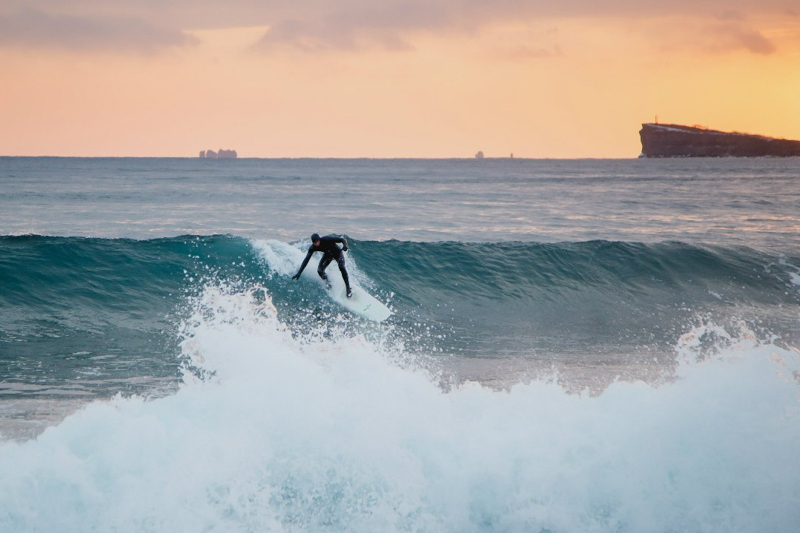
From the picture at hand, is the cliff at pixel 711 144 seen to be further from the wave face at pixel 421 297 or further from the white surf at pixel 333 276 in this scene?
the white surf at pixel 333 276

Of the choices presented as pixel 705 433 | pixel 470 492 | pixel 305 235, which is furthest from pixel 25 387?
pixel 305 235

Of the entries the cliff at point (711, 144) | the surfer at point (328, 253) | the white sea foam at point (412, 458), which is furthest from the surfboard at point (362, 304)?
the cliff at point (711, 144)

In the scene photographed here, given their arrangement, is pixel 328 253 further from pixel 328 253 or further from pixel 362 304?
pixel 362 304

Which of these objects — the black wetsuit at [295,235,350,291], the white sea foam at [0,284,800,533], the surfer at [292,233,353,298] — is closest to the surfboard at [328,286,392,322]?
the surfer at [292,233,353,298]

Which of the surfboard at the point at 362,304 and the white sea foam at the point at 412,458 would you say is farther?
the surfboard at the point at 362,304

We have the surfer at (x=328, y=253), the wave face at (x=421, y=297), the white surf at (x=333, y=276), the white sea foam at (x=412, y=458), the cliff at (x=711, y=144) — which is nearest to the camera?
the white sea foam at (x=412, y=458)

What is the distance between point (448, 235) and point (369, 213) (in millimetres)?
9105

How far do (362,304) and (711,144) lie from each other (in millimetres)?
186499

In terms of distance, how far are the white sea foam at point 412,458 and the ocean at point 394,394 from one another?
2 centimetres

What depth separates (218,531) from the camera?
511cm

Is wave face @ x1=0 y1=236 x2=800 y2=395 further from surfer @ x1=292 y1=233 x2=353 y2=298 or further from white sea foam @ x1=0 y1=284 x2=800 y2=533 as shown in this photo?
white sea foam @ x1=0 y1=284 x2=800 y2=533

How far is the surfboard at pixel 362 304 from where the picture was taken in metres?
12.5

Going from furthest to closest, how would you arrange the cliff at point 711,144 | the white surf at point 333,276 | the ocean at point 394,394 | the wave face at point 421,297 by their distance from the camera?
the cliff at point 711,144
the white surf at point 333,276
the wave face at point 421,297
the ocean at point 394,394

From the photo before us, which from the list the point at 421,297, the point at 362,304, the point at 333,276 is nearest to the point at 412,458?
the point at 362,304
